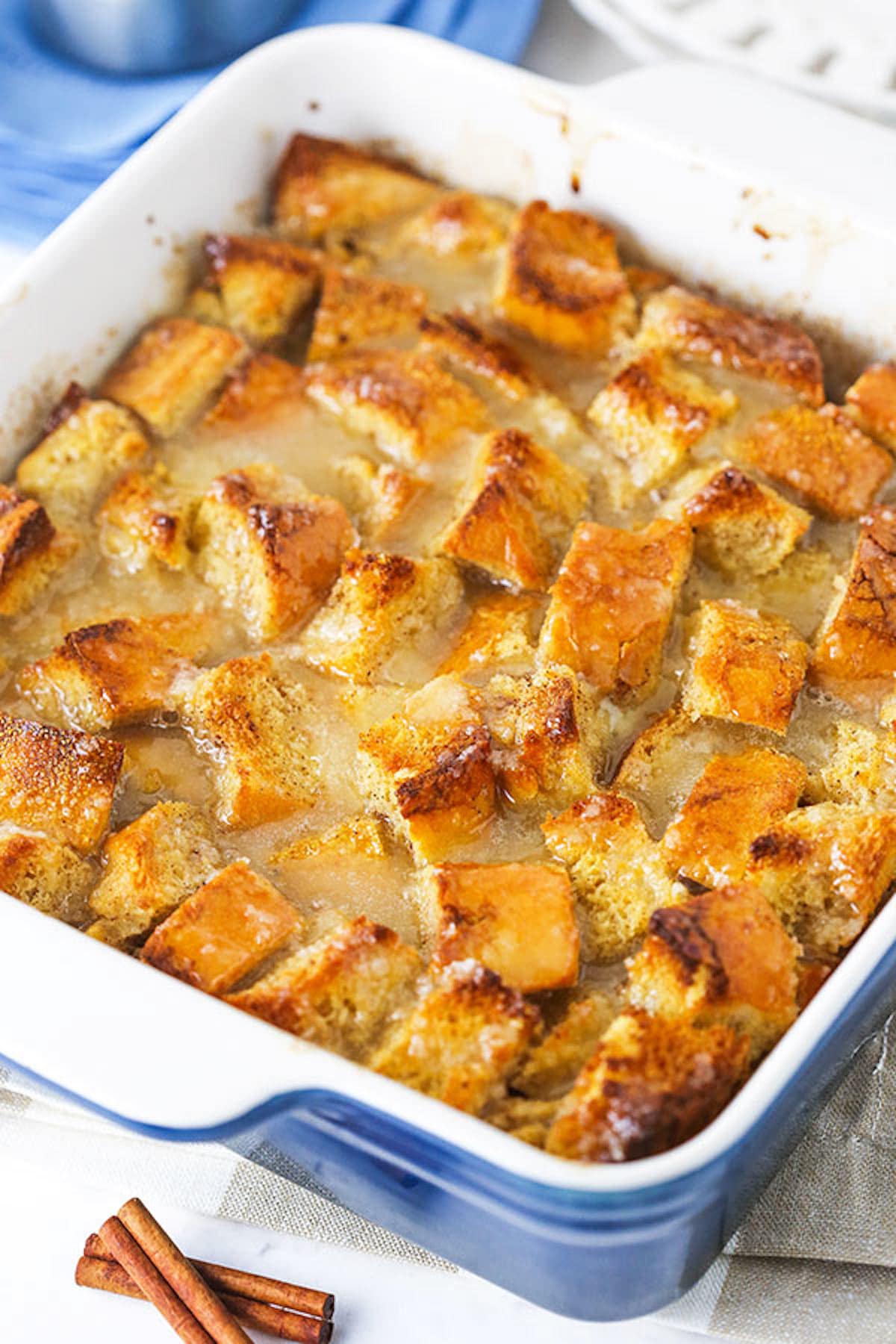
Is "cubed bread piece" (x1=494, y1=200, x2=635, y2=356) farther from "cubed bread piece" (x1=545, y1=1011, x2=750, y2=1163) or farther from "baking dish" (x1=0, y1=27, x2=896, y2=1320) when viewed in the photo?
"cubed bread piece" (x1=545, y1=1011, x2=750, y2=1163)

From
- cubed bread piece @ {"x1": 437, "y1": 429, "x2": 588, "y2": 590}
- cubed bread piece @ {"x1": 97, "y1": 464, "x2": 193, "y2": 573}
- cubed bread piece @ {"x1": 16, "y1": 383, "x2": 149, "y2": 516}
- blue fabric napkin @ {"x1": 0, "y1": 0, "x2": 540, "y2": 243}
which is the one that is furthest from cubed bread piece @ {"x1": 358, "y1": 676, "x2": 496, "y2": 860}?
blue fabric napkin @ {"x1": 0, "y1": 0, "x2": 540, "y2": 243}

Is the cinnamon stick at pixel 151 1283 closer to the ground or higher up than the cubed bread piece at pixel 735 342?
closer to the ground

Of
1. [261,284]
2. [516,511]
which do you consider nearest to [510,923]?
[516,511]

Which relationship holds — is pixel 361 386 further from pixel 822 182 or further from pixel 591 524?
pixel 822 182

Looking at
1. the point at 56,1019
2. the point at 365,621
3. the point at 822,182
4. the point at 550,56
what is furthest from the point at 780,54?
the point at 56,1019

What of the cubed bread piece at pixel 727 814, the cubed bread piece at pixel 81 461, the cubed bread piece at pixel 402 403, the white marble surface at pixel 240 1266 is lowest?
the white marble surface at pixel 240 1266

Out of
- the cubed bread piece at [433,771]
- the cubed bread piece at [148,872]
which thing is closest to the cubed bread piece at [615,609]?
the cubed bread piece at [433,771]

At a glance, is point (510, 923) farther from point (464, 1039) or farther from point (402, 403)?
point (402, 403)

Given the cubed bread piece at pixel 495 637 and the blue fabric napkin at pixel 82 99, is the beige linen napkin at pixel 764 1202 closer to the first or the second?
the cubed bread piece at pixel 495 637
